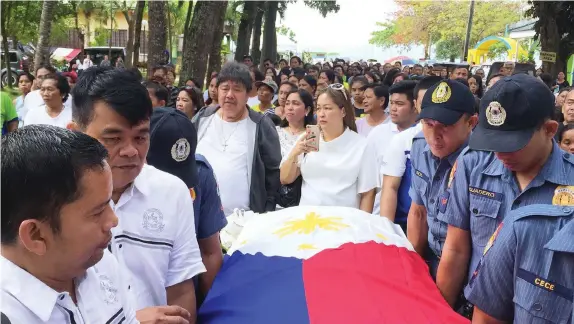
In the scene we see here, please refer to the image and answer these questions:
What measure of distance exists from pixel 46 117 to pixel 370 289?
421 centimetres

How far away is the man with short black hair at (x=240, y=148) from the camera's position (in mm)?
3705

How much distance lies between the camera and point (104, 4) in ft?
100

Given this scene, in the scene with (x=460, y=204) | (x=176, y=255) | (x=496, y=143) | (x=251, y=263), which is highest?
(x=496, y=143)

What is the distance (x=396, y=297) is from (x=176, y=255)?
0.82 m

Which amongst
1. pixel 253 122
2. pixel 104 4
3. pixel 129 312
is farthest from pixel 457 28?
pixel 129 312

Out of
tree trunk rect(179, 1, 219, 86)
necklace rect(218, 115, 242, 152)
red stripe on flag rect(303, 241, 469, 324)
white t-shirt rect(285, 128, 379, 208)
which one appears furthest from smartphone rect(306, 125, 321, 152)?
tree trunk rect(179, 1, 219, 86)

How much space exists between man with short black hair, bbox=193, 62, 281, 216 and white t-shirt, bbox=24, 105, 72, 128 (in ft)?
5.81

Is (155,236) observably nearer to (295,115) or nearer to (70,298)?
(70,298)

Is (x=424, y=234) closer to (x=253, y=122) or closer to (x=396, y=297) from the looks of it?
(x=396, y=297)

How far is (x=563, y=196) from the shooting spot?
1.82 meters

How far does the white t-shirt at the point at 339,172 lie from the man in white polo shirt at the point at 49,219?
227 centimetres

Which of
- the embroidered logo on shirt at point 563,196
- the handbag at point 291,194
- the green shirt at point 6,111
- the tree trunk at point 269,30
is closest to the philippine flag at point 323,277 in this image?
the embroidered logo on shirt at point 563,196

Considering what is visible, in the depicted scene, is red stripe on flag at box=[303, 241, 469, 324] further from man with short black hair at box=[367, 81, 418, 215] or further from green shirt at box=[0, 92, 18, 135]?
green shirt at box=[0, 92, 18, 135]

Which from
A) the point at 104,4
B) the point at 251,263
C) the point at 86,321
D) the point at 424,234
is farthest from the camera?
the point at 104,4
